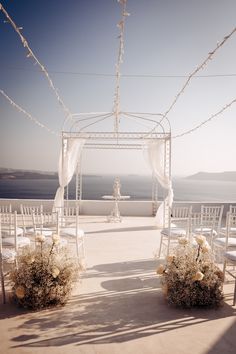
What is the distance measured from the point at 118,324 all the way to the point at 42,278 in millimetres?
854

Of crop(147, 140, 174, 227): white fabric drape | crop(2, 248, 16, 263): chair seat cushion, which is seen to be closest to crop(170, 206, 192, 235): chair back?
crop(147, 140, 174, 227): white fabric drape

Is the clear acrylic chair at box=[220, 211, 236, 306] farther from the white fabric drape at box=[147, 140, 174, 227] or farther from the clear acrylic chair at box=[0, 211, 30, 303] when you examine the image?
the white fabric drape at box=[147, 140, 174, 227]

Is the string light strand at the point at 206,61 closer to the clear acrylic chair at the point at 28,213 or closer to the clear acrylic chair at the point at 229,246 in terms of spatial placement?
the clear acrylic chair at the point at 229,246

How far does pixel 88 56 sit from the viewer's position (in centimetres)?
872

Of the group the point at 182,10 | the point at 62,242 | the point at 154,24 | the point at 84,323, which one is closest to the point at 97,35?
the point at 154,24

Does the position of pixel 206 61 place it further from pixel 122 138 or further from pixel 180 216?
pixel 122 138

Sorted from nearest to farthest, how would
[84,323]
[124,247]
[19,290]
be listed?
[84,323], [19,290], [124,247]

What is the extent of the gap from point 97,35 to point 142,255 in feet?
16.7

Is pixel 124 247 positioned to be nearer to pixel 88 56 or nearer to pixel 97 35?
pixel 97 35

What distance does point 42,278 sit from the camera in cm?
288

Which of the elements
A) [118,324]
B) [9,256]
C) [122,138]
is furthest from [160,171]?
[118,324]

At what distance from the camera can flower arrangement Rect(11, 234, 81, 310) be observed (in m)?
2.84

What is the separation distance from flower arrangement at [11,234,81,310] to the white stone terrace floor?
0.34 feet

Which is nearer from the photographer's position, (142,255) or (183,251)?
(183,251)
